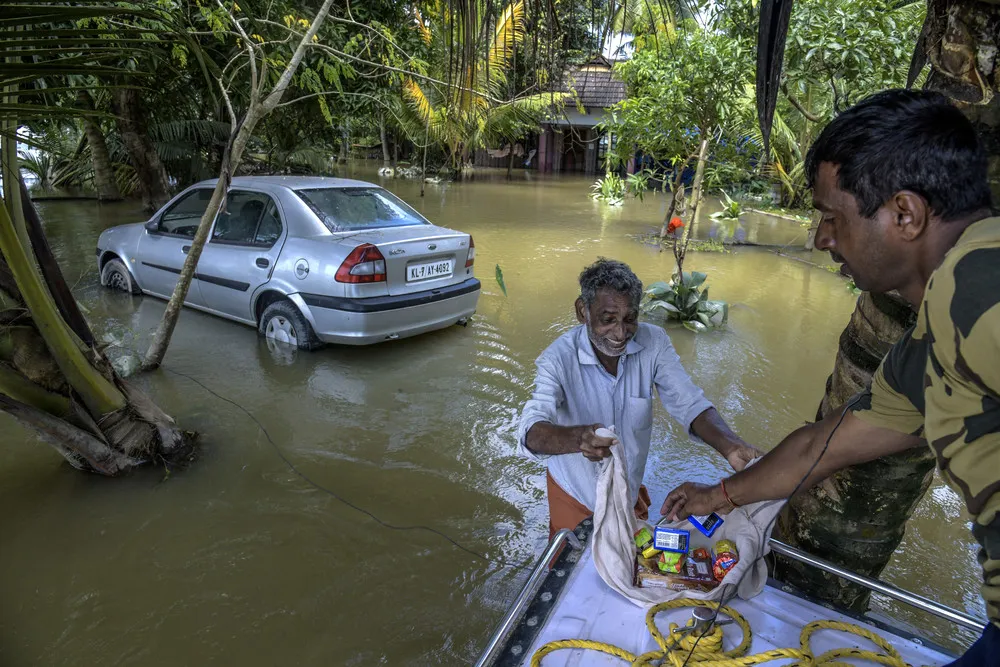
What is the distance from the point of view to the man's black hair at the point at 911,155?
135 cm

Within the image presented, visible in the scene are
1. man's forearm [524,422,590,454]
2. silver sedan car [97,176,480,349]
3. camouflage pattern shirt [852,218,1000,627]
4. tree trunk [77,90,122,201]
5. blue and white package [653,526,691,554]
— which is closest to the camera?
camouflage pattern shirt [852,218,1000,627]

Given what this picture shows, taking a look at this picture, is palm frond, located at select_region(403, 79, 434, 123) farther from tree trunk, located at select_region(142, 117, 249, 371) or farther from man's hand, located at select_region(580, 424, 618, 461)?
man's hand, located at select_region(580, 424, 618, 461)

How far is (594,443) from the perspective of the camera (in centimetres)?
197

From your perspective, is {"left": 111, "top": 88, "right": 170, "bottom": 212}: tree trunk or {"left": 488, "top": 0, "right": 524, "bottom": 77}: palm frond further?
{"left": 111, "top": 88, "right": 170, "bottom": 212}: tree trunk

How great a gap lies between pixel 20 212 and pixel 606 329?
3209mm

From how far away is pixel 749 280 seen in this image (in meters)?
9.62

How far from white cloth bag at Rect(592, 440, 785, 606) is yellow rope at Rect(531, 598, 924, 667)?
12cm

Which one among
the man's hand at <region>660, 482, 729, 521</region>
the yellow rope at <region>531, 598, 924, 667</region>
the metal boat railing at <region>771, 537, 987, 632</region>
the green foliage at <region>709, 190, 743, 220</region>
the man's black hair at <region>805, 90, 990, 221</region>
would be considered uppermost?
the man's black hair at <region>805, 90, 990, 221</region>

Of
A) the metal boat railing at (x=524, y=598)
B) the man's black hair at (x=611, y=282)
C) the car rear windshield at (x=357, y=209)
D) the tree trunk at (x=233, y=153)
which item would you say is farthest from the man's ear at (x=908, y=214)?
the car rear windshield at (x=357, y=209)

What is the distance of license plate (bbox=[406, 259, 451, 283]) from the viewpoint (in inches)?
225

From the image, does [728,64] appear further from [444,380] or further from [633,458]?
[633,458]

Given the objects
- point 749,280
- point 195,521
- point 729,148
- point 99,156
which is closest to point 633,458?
point 195,521

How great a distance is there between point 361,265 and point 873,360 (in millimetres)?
4077

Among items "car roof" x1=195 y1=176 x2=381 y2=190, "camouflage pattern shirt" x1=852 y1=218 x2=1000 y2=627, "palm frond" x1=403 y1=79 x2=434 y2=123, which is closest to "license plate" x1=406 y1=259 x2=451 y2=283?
"car roof" x1=195 y1=176 x2=381 y2=190
